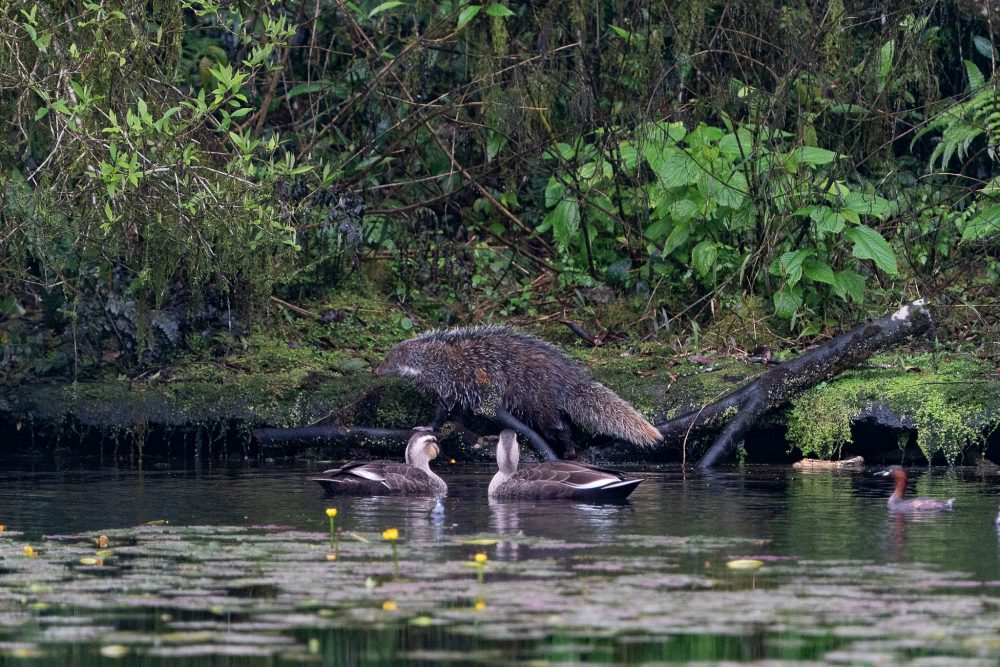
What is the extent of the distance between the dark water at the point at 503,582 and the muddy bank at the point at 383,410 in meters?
2.17

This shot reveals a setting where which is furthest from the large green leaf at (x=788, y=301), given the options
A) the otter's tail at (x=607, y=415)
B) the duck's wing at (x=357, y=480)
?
the duck's wing at (x=357, y=480)

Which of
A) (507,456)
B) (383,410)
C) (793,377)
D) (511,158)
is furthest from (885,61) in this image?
(507,456)

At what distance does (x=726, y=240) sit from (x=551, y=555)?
829 cm

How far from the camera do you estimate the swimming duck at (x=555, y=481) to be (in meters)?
10.1

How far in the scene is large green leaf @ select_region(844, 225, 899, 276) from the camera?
538 inches

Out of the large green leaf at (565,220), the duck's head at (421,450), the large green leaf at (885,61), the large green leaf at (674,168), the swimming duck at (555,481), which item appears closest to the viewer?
the swimming duck at (555,481)

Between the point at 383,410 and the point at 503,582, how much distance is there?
6.99m

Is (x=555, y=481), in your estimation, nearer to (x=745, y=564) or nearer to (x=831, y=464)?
(x=831, y=464)

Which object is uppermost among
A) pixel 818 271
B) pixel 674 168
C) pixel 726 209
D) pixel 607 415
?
pixel 674 168

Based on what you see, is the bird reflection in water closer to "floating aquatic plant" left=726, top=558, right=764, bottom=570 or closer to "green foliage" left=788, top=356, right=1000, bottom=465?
"floating aquatic plant" left=726, top=558, right=764, bottom=570

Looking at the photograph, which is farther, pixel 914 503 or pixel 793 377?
pixel 793 377

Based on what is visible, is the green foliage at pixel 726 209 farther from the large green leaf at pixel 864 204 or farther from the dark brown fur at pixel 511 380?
the dark brown fur at pixel 511 380

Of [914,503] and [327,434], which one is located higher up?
[327,434]

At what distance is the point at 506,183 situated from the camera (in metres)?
16.8
